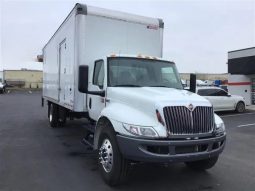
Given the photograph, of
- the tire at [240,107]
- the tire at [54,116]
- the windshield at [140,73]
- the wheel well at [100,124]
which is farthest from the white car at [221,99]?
the wheel well at [100,124]

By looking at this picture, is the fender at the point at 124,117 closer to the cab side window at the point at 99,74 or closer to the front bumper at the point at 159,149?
the front bumper at the point at 159,149

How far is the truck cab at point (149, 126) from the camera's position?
17.8 ft

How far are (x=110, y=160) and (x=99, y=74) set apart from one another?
87.0 inches

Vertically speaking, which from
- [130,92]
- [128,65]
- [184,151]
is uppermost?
[128,65]

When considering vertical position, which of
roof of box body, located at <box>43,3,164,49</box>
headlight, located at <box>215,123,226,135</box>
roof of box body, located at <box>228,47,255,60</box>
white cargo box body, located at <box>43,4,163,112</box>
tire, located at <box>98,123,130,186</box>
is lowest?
tire, located at <box>98,123,130,186</box>

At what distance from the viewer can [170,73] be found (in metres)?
7.52

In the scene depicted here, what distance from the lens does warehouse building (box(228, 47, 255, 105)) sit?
85.0ft

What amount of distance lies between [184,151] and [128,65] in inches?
96.5

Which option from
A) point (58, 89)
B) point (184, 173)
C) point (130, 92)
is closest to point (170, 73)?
point (130, 92)

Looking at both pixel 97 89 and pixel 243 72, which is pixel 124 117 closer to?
pixel 97 89

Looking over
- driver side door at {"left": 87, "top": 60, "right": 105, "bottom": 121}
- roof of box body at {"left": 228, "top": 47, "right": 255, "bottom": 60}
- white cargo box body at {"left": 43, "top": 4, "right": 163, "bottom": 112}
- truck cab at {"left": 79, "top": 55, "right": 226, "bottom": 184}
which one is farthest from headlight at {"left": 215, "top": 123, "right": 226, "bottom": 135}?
roof of box body at {"left": 228, "top": 47, "right": 255, "bottom": 60}

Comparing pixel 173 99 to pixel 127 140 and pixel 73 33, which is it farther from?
pixel 73 33

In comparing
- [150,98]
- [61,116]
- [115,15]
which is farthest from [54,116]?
[150,98]

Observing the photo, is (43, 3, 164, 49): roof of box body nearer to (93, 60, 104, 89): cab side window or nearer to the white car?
(93, 60, 104, 89): cab side window
